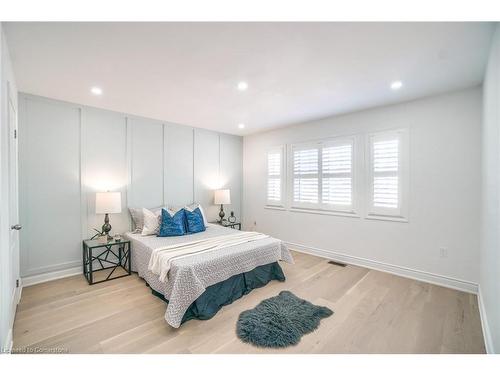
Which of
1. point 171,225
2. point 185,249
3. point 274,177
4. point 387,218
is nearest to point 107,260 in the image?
point 171,225

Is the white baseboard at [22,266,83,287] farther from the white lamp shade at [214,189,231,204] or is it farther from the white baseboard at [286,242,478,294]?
the white baseboard at [286,242,478,294]

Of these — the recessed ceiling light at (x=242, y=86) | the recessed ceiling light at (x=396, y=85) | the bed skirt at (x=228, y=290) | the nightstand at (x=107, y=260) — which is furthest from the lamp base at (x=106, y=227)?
the recessed ceiling light at (x=396, y=85)

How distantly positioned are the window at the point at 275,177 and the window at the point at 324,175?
0.31m

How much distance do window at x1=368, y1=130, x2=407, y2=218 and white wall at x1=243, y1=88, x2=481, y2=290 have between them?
11 centimetres

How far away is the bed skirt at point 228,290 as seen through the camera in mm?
2348

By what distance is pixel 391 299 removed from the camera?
106 inches

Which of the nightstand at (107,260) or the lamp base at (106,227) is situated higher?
the lamp base at (106,227)

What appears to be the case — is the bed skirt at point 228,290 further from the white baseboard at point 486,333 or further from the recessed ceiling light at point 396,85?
the recessed ceiling light at point 396,85

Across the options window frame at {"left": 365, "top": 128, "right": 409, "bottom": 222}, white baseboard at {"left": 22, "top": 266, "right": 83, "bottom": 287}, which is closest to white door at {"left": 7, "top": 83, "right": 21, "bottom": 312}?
white baseboard at {"left": 22, "top": 266, "right": 83, "bottom": 287}

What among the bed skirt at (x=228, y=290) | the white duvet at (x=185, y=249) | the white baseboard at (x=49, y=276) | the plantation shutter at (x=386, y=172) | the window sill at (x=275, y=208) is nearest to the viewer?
the bed skirt at (x=228, y=290)
